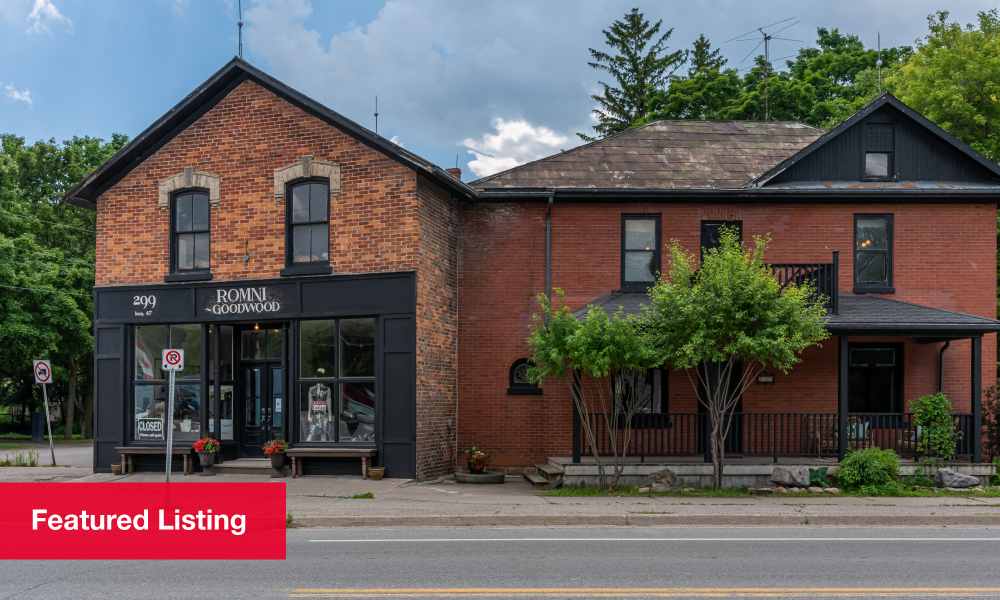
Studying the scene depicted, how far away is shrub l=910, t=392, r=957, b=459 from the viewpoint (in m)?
14.8

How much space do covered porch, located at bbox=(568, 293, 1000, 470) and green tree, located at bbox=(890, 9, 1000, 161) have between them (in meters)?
9.15

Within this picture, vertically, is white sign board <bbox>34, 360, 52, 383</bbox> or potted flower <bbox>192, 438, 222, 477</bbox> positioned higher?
white sign board <bbox>34, 360, 52, 383</bbox>

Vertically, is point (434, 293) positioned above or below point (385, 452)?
above

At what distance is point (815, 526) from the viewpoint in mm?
11305

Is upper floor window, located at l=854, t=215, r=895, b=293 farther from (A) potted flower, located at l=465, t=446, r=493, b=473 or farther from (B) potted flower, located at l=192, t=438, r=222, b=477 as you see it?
(B) potted flower, located at l=192, t=438, r=222, b=477

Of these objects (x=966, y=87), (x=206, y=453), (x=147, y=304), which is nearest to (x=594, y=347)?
(x=206, y=453)

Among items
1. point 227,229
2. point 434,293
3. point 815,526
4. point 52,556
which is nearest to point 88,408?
point 227,229

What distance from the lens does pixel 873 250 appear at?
17.4m

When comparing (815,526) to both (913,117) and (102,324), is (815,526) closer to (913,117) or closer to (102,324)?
(913,117)

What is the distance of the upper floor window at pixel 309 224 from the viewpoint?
1612 cm

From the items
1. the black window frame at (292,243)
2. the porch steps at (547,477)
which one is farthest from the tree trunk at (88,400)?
the porch steps at (547,477)

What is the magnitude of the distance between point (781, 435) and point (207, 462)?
1142cm

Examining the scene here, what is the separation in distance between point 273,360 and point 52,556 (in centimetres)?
782

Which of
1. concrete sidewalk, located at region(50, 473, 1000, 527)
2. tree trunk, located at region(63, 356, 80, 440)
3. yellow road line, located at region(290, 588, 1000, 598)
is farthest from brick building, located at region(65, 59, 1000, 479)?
tree trunk, located at region(63, 356, 80, 440)
